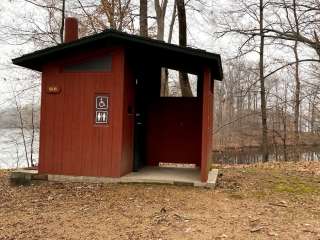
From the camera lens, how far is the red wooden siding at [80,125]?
7512 mm

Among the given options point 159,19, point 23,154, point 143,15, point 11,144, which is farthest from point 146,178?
point 23,154

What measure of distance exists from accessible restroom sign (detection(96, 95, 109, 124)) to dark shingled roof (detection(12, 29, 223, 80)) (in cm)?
104

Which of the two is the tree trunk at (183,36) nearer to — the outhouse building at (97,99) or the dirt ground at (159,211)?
the outhouse building at (97,99)

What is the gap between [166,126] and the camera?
30.8 feet

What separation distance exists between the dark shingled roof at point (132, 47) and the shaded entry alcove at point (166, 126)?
53.3 inches

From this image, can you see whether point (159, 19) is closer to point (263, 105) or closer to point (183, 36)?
point (183, 36)

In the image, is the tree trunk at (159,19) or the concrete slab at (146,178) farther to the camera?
the tree trunk at (159,19)

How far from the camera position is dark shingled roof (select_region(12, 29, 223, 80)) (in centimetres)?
715

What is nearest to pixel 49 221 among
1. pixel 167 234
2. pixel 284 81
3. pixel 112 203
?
pixel 112 203

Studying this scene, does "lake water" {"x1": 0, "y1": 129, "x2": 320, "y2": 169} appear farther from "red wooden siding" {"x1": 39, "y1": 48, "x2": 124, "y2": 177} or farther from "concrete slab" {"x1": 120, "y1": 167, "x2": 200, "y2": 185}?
"concrete slab" {"x1": 120, "y1": 167, "x2": 200, "y2": 185}

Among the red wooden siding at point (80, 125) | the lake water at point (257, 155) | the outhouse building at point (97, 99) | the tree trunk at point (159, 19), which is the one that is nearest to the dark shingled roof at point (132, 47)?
the outhouse building at point (97, 99)

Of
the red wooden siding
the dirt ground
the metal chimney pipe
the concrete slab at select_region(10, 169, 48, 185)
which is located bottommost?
the dirt ground

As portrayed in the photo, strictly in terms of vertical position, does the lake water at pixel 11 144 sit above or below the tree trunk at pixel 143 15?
below

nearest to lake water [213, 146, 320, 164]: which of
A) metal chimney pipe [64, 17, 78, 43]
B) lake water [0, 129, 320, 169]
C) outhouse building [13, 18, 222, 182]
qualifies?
lake water [0, 129, 320, 169]
